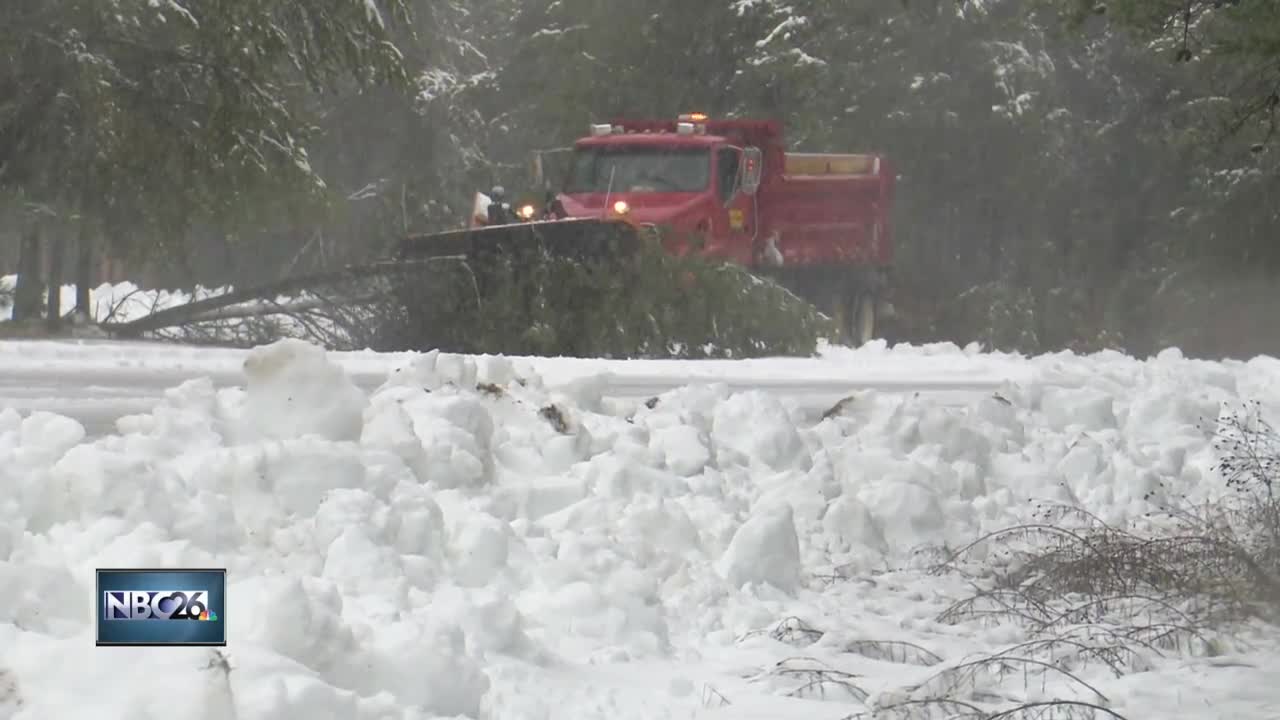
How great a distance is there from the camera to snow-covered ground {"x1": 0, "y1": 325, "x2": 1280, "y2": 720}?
5.02 meters

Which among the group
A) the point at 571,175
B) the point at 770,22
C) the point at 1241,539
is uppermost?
the point at 770,22

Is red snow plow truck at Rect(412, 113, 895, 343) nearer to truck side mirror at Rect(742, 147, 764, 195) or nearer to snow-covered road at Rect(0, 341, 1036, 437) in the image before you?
truck side mirror at Rect(742, 147, 764, 195)

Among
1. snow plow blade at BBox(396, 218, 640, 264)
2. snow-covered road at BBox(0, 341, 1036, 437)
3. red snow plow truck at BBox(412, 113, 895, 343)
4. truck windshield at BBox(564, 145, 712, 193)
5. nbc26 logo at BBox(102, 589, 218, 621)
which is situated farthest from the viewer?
truck windshield at BBox(564, 145, 712, 193)

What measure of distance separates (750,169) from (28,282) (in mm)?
10614

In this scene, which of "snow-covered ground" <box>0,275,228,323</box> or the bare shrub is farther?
"snow-covered ground" <box>0,275,228,323</box>

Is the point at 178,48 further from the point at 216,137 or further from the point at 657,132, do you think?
the point at 657,132

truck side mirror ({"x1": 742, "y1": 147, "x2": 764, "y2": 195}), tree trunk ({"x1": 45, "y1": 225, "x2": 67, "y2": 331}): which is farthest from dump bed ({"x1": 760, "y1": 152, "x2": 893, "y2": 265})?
tree trunk ({"x1": 45, "y1": 225, "x2": 67, "y2": 331})

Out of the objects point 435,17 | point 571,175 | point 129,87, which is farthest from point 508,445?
point 435,17

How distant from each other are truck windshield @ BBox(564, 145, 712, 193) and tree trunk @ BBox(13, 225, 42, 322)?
7.50m

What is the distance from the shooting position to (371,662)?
5121 millimetres

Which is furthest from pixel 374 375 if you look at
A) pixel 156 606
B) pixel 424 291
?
pixel 156 606

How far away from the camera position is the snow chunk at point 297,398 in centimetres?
707

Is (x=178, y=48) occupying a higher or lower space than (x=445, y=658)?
higher

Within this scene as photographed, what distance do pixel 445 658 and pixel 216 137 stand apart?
1353 centimetres
